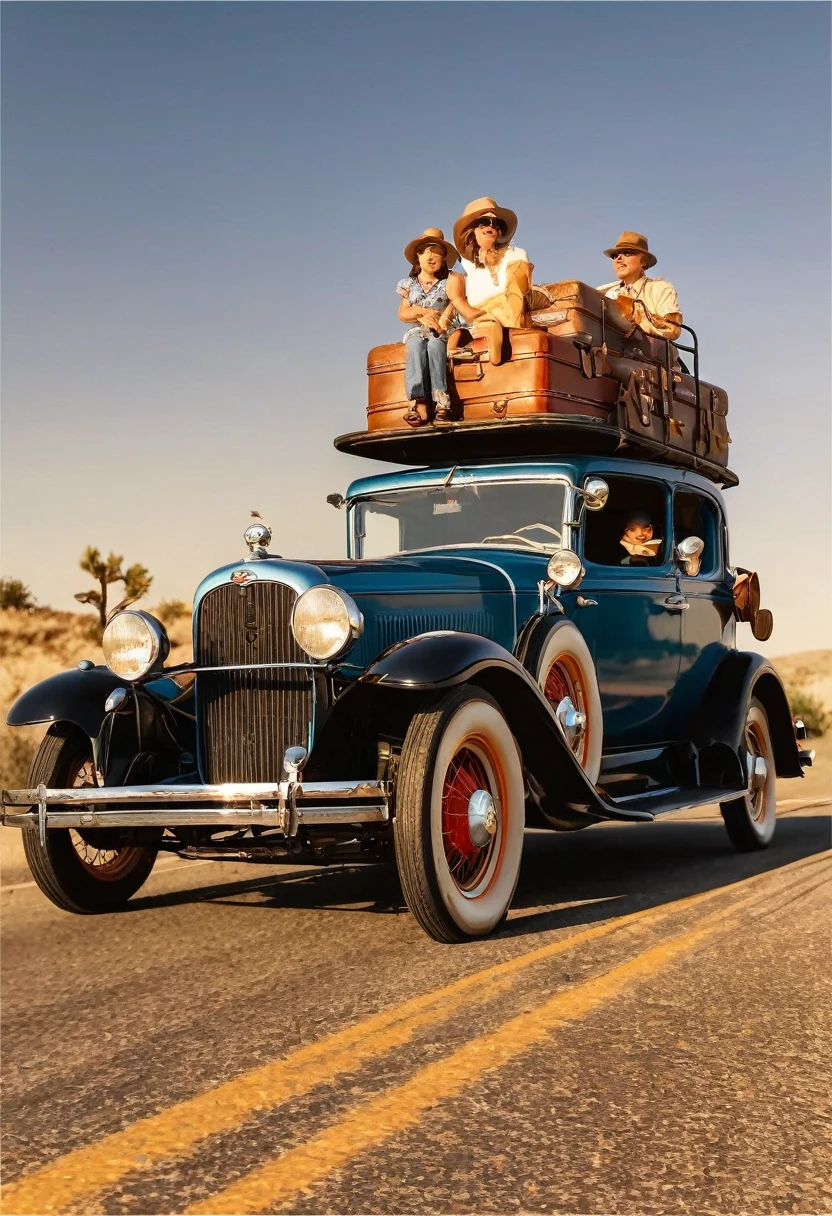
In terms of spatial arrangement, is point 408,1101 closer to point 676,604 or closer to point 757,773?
point 676,604

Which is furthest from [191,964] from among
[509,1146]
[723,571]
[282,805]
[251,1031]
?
[723,571]

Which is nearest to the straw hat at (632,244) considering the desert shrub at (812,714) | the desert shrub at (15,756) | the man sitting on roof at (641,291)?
the man sitting on roof at (641,291)

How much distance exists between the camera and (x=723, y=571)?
8547mm

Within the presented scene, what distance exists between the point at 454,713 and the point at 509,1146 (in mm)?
2346

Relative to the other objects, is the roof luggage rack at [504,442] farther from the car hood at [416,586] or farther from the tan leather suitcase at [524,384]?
the car hood at [416,586]

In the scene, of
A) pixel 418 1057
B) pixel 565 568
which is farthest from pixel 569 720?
pixel 418 1057

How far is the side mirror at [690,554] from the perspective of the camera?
757cm

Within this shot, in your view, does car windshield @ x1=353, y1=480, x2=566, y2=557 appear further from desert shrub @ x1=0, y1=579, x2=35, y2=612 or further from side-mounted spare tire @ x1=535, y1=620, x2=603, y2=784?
desert shrub @ x1=0, y1=579, x2=35, y2=612

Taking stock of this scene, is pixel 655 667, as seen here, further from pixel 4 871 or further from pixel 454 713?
pixel 4 871

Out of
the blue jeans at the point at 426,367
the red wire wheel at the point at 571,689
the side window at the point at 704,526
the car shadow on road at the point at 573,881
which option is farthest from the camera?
the side window at the point at 704,526


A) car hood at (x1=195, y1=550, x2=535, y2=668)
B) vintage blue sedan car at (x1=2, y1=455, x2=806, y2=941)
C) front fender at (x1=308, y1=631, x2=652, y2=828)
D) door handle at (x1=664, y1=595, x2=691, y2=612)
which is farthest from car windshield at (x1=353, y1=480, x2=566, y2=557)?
front fender at (x1=308, y1=631, x2=652, y2=828)

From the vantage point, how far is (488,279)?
7363 millimetres

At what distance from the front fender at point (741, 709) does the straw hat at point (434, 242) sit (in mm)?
3085

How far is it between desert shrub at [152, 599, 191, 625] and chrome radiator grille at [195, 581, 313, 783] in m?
22.8
